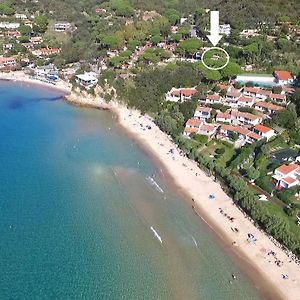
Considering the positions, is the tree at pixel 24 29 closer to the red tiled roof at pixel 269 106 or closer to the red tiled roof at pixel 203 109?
the red tiled roof at pixel 203 109

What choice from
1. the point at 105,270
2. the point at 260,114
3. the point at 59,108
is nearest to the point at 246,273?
the point at 105,270

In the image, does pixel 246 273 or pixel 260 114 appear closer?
pixel 246 273

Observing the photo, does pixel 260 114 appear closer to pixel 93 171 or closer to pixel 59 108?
pixel 93 171

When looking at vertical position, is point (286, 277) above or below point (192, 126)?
below

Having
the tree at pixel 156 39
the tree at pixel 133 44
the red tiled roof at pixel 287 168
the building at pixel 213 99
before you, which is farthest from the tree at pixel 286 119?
the tree at pixel 133 44

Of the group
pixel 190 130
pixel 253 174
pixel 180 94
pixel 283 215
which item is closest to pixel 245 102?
pixel 180 94
